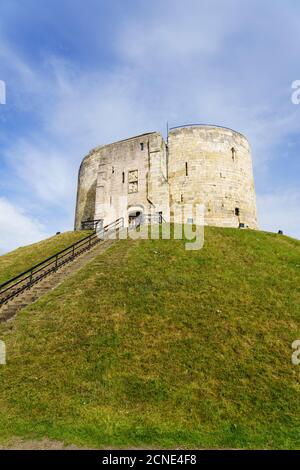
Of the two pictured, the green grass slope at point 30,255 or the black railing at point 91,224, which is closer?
the green grass slope at point 30,255

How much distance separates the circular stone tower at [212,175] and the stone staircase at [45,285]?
12.6 metres

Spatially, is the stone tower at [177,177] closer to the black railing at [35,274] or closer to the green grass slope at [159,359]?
the black railing at [35,274]

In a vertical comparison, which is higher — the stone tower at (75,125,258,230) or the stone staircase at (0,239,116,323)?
the stone tower at (75,125,258,230)

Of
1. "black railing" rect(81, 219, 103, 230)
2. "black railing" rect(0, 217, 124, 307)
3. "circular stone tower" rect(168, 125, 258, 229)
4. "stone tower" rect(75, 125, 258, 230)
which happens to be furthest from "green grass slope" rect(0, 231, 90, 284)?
"circular stone tower" rect(168, 125, 258, 229)

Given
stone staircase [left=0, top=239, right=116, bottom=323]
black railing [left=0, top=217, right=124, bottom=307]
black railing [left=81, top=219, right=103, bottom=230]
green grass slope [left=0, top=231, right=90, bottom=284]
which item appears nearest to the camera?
stone staircase [left=0, top=239, right=116, bottom=323]

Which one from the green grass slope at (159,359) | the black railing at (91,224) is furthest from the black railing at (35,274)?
the black railing at (91,224)

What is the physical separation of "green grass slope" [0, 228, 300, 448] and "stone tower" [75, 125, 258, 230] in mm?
13302

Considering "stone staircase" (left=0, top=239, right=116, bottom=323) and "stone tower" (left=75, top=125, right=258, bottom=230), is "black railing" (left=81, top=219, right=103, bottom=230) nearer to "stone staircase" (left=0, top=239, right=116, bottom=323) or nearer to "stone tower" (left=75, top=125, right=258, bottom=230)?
"stone tower" (left=75, top=125, right=258, bottom=230)

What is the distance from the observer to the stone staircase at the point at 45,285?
1313cm

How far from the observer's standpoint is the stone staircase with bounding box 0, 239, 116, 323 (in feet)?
43.1

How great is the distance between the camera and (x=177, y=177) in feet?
99.3

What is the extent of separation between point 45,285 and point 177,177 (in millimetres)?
18431
